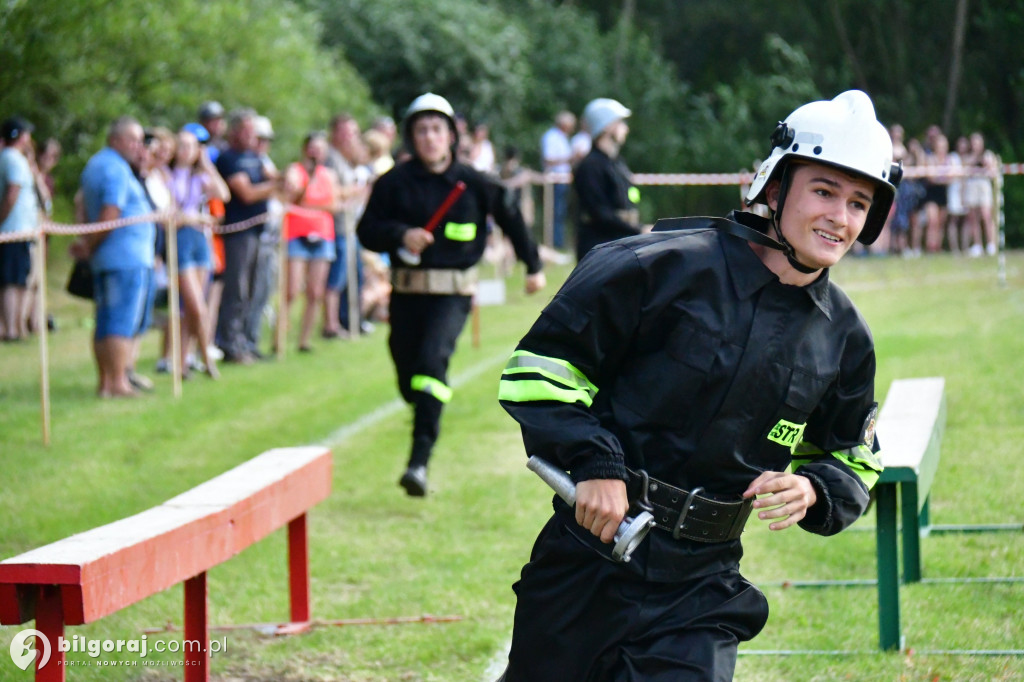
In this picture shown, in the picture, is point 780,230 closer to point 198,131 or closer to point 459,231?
point 459,231

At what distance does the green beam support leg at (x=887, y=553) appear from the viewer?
214 inches

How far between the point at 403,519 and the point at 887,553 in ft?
11.0

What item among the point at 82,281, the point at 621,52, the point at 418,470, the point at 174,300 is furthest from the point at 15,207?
the point at 621,52

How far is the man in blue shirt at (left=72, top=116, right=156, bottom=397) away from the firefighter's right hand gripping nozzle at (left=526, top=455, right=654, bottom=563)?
8.20 metres

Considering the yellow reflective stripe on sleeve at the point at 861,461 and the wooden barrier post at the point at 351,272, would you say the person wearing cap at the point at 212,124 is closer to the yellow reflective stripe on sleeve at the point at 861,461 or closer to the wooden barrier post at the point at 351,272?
the wooden barrier post at the point at 351,272

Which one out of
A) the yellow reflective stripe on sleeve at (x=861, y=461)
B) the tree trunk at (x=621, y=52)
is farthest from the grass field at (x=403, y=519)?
the tree trunk at (x=621, y=52)

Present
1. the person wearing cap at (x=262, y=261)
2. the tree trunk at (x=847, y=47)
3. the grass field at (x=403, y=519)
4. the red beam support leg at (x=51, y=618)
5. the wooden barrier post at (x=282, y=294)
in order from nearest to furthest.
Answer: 1. the red beam support leg at (x=51, y=618)
2. the grass field at (x=403, y=519)
3. the person wearing cap at (x=262, y=261)
4. the wooden barrier post at (x=282, y=294)
5. the tree trunk at (x=847, y=47)

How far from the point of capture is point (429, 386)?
27.0 feet

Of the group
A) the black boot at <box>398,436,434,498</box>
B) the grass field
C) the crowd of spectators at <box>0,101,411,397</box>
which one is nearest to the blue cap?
the crowd of spectators at <box>0,101,411,397</box>

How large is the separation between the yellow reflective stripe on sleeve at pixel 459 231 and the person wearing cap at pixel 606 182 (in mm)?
3359

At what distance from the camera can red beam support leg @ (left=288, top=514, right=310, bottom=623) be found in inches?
237

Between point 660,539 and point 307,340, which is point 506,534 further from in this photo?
point 307,340

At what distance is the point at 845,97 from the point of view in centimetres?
363

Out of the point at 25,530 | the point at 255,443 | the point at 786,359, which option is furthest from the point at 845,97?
the point at 255,443
